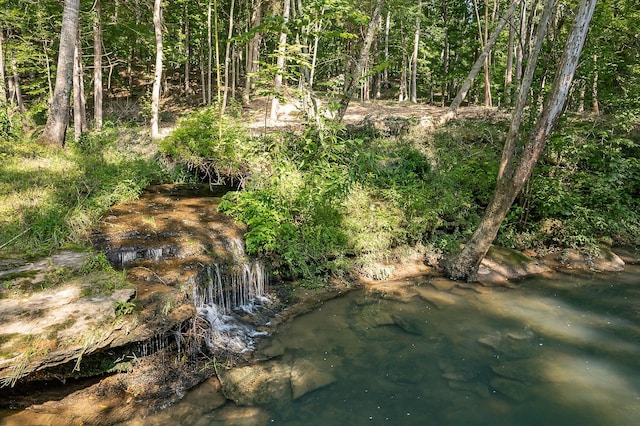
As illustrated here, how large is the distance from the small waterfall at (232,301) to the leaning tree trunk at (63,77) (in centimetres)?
694

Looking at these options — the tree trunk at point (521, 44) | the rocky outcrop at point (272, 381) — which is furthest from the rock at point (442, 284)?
the tree trunk at point (521, 44)

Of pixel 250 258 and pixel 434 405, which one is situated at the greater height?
pixel 250 258

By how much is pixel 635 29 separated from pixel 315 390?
604 inches

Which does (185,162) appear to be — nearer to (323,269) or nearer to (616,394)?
(323,269)

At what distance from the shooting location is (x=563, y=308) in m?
7.14

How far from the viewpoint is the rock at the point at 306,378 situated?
16.0 feet

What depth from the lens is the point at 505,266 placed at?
873cm

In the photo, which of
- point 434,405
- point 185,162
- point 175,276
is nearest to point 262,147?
point 185,162

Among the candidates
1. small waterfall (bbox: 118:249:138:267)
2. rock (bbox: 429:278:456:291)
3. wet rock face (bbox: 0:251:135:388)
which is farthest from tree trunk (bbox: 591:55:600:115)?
wet rock face (bbox: 0:251:135:388)

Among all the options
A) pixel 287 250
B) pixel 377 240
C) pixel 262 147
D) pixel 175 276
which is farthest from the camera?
pixel 262 147

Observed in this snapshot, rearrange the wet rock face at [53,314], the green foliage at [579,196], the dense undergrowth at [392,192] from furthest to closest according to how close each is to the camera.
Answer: the green foliage at [579,196] → the dense undergrowth at [392,192] → the wet rock face at [53,314]

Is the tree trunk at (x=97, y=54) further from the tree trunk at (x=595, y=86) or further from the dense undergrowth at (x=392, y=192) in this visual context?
the tree trunk at (x=595, y=86)

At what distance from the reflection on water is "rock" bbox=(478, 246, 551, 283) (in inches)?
21.0

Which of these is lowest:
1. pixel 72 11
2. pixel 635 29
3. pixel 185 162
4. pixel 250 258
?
pixel 250 258
